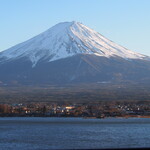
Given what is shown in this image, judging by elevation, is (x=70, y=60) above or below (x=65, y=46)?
below

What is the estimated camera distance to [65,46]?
382ft

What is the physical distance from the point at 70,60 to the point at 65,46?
8314 mm

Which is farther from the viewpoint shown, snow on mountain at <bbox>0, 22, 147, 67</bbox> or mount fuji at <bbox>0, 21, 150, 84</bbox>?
snow on mountain at <bbox>0, 22, 147, 67</bbox>

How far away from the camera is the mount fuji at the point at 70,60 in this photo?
101250mm

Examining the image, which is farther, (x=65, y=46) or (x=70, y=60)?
(x=65, y=46)

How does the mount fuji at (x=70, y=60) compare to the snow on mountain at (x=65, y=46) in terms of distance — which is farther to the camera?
the snow on mountain at (x=65, y=46)

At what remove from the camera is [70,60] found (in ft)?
357

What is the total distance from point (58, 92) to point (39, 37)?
5049 centimetres

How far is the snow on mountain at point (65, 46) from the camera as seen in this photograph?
113 metres

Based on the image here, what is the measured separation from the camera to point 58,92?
256ft

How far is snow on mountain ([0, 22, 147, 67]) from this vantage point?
113062mm

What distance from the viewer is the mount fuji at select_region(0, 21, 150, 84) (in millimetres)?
101250

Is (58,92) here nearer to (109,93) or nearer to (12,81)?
(109,93)

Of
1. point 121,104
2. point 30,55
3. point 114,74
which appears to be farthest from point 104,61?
point 121,104
